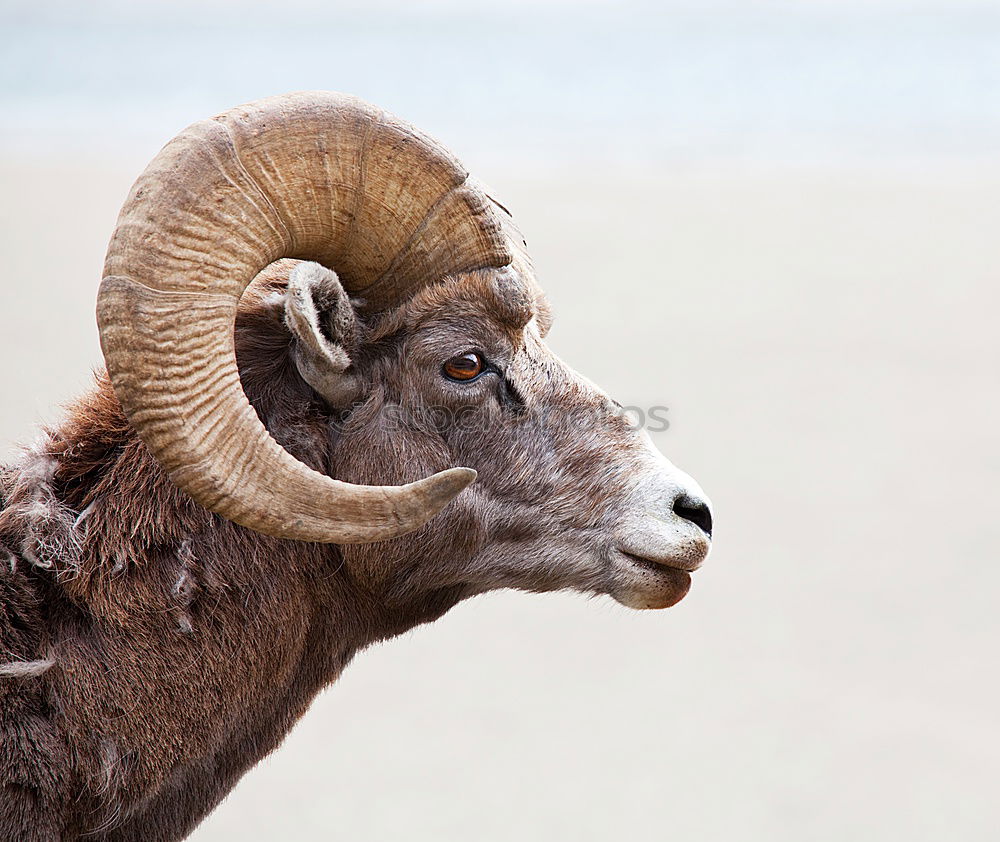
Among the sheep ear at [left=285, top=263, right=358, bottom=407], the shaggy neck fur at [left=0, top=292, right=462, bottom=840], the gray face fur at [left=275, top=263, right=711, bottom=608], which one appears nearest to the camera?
the shaggy neck fur at [left=0, top=292, right=462, bottom=840]

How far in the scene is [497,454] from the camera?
4406 millimetres

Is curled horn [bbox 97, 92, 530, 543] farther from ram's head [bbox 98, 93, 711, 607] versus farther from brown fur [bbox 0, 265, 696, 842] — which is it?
brown fur [bbox 0, 265, 696, 842]

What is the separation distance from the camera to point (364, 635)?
4.45m

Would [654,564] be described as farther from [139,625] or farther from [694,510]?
[139,625]

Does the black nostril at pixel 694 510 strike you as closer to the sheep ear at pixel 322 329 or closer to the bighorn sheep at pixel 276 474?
the bighorn sheep at pixel 276 474

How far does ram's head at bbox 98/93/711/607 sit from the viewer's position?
3619 millimetres

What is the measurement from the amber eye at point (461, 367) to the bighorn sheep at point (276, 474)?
0.03 ft

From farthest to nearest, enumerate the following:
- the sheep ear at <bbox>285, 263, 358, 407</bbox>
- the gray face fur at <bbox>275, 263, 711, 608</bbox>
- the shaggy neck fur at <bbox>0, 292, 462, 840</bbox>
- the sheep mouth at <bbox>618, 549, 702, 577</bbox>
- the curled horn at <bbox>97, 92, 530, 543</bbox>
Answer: the sheep mouth at <bbox>618, 549, 702, 577</bbox> < the gray face fur at <bbox>275, 263, 711, 608</bbox> < the sheep ear at <bbox>285, 263, 358, 407</bbox> < the shaggy neck fur at <bbox>0, 292, 462, 840</bbox> < the curled horn at <bbox>97, 92, 530, 543</bbox>

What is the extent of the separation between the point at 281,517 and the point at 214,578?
52 centimetres

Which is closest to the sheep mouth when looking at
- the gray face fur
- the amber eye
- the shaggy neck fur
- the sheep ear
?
the gray face fur

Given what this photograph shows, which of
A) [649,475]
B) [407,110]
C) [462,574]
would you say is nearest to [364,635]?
[462,574]

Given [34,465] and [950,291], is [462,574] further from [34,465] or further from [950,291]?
[950,291]

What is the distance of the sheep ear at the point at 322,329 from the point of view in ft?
13.1

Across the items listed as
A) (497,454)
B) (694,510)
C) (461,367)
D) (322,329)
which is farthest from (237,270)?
(694,510)
